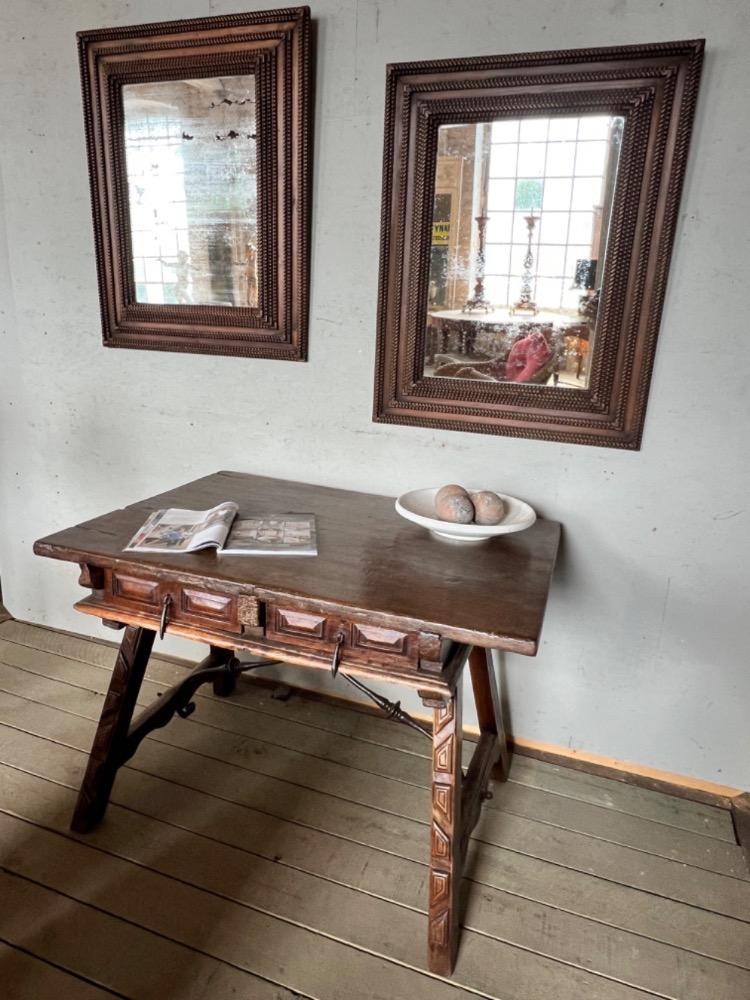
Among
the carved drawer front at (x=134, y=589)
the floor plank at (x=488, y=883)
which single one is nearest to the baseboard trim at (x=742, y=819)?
the floor plank at (x=488, y=883)

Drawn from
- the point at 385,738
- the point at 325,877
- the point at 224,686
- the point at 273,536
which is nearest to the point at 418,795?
the point at 385,738

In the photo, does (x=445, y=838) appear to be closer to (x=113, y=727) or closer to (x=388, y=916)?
(x=388, y=916)

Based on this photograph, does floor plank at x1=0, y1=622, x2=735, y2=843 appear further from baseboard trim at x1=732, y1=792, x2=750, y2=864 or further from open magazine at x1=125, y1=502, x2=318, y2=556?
open magazine at x1=125, y1=502, x2=318, y2=556

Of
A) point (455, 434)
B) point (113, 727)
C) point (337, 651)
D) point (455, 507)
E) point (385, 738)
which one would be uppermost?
point (455, 434)

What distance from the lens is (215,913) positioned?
145 cm

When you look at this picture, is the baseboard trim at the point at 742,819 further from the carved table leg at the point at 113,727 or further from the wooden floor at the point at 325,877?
the carved table leg at the point at 113,727

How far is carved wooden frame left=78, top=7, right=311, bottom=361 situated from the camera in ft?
5.67

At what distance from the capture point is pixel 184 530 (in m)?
1.53

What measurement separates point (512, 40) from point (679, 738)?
1.89 metres

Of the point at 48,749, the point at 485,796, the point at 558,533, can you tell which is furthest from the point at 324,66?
the point at 48,749

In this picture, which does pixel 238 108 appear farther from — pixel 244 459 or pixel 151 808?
pixel 151 808

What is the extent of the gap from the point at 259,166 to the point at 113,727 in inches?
61.0

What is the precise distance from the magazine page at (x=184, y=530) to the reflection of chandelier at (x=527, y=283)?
90 cm

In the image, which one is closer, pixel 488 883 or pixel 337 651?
pixel 337 651
